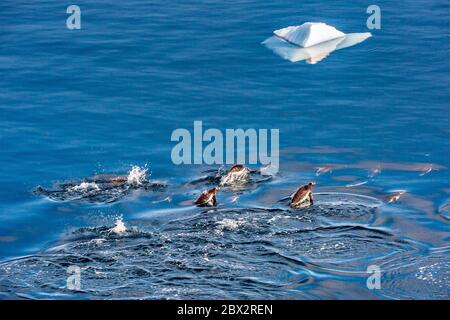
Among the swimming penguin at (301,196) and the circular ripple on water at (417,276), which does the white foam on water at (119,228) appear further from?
the circular ripple on water at (417,276)

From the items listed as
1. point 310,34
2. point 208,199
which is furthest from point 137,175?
point 310,34

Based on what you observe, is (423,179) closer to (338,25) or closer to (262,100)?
(262,100)

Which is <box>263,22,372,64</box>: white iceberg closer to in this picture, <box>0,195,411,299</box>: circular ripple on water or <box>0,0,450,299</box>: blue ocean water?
<box>0,0,450,299</box>: blue ocean water

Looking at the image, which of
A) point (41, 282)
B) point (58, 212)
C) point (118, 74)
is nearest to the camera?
point (41, 282)

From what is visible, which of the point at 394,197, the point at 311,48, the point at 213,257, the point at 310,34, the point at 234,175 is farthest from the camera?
the point at 311,48

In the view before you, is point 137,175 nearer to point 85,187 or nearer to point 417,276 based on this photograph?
point 85,187

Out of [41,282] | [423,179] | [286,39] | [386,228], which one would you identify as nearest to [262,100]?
A: [286,39]

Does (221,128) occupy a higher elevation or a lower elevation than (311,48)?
lower
